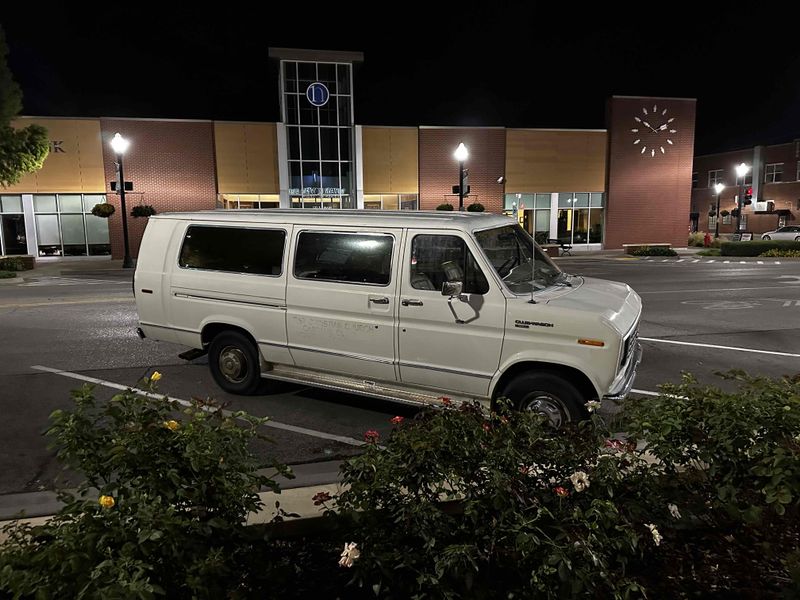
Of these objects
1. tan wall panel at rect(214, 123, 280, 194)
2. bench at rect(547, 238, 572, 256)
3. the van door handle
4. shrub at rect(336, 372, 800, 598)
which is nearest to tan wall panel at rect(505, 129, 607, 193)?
bench at rect(547, 238, 572, 256)

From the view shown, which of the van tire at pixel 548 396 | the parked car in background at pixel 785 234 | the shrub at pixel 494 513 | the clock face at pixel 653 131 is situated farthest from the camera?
the parked car in background at pixel 785 234

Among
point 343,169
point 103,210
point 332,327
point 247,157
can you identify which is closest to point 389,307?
point 332,327

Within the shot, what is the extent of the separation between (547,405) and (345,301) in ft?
7.30

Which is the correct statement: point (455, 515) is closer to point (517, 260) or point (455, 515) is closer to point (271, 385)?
point (517, 260)

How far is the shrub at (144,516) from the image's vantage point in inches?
85.7

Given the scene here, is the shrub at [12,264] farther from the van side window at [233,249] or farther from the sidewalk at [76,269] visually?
the van side window at [233,249]

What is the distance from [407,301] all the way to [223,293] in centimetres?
238

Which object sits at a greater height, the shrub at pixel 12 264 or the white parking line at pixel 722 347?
the shrub at pixel 12 264

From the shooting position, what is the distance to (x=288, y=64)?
113 ft

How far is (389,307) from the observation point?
19.4 feet

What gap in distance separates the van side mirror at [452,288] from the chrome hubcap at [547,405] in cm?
114

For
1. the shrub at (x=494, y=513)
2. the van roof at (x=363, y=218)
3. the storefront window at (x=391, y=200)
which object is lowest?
the shrub at (x=494, y=513)

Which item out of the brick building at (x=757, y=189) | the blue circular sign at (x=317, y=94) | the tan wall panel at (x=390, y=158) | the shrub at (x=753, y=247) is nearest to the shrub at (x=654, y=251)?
the shrub at (x=753, y=247)

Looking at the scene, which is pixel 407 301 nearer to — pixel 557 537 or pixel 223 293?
pixel 223 293
